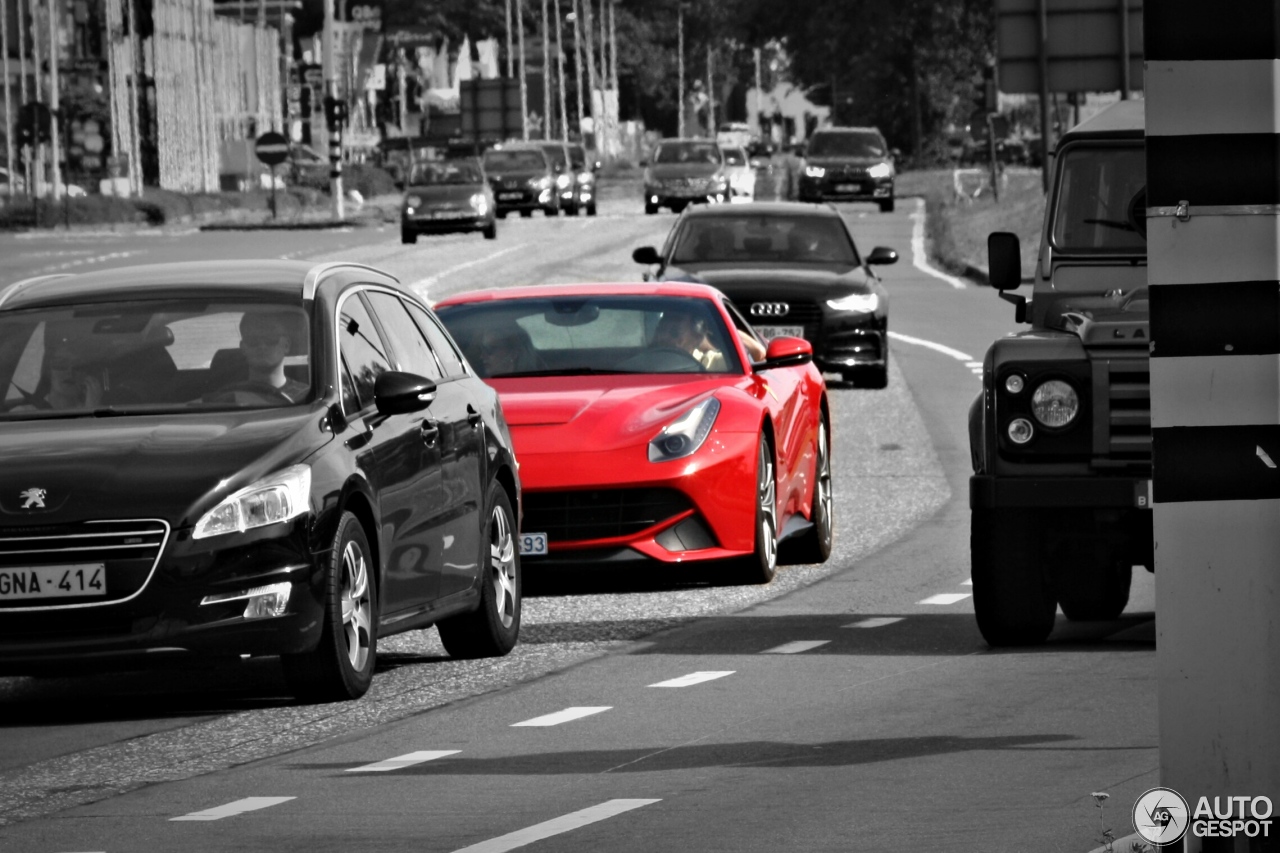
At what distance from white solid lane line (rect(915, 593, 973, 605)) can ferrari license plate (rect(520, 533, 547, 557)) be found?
1729mm

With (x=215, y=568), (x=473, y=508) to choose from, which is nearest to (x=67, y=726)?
(x=215, y=568)

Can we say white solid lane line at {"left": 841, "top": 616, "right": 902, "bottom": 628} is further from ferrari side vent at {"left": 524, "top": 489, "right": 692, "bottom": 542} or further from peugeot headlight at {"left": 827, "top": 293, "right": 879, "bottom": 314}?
peugeot headlight at {"left": 827, "top": 293, "right": 879, "bottom": 314}

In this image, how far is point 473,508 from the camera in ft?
35.8

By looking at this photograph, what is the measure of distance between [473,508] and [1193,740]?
5555mm

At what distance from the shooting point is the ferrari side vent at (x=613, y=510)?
1282cm

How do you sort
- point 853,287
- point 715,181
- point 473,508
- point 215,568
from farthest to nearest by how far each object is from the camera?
point 715,181 < point 853,287 < point 473,508 < point 215,568

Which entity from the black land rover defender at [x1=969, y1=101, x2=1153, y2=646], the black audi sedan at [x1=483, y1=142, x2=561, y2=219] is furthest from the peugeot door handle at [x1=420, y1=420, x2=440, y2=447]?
the black audi sedan at [x1=483, y1=142, x2=561, y2=219]

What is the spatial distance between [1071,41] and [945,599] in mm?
21361

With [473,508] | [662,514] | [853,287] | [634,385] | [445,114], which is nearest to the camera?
[473,508]

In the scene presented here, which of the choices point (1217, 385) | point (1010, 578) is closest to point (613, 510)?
point (1010, 578)

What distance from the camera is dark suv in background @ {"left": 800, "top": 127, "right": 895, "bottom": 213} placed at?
2603 inches

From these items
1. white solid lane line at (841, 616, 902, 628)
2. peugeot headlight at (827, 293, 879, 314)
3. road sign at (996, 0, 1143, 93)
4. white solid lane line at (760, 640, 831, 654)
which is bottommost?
white solid lane line at (841, 616, 902, 628)

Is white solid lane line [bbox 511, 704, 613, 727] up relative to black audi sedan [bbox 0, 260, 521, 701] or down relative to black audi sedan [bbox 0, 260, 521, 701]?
down

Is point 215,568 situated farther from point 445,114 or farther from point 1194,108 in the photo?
point 445,114
